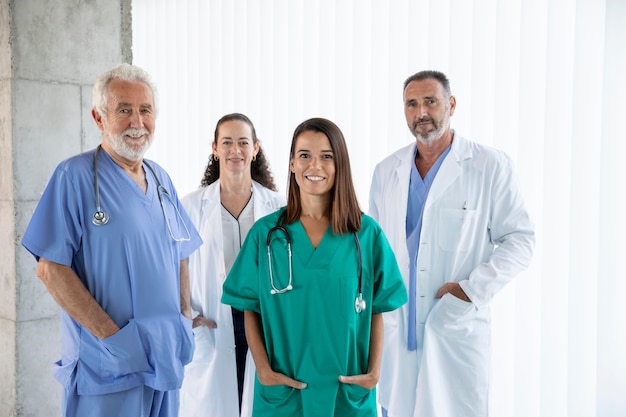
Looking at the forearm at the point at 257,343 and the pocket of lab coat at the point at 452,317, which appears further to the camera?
the pocket of lab coat at the point at 452,317

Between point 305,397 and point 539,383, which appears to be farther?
point 539,383

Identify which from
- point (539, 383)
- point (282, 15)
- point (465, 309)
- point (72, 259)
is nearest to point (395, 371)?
point (465, 309)

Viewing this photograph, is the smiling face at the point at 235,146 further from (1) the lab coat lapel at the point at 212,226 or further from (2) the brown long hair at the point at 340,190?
(2) the brown long hair at the point at 340,190

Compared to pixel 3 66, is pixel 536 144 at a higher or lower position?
lower

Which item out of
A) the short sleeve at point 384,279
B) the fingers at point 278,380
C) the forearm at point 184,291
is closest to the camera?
the fingers at point 278,380

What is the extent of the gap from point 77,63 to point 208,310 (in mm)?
1928

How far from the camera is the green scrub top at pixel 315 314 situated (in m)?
1.66

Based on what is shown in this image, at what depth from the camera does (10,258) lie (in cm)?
338

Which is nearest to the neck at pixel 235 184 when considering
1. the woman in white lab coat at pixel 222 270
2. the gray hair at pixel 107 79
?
the woman in white lab coat at pixel 222 270

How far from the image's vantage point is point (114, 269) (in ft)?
6.17

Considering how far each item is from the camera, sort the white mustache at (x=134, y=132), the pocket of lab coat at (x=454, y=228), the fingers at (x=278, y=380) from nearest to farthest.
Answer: the fingers at (x=278, y=380) → the white mustache at (x=134, y=132) → the pocket of lab coat at (x=454, y=228)

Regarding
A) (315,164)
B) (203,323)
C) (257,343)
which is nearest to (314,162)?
(315,164)

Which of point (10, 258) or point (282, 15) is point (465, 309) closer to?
point (282, 15)

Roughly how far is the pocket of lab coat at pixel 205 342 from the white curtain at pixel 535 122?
1125 mm
